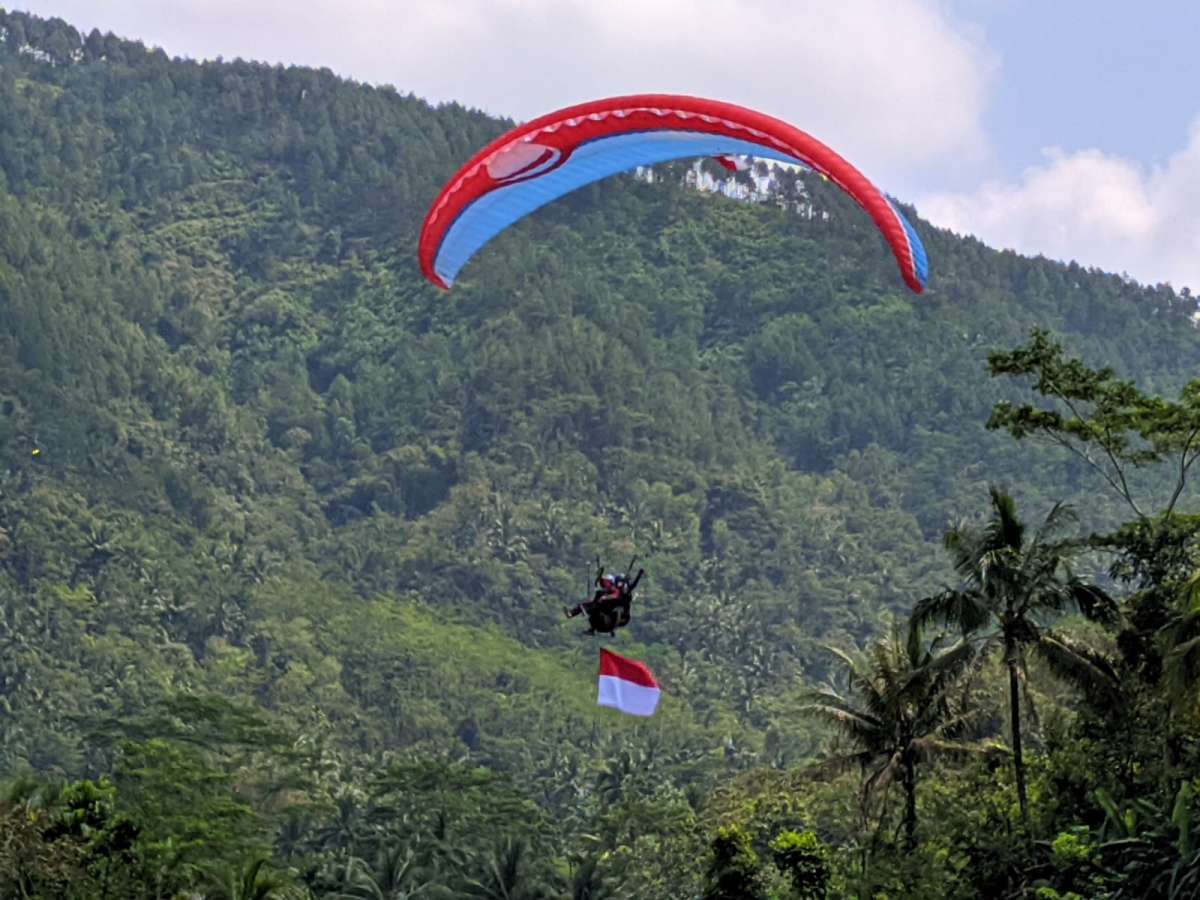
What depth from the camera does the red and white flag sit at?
29672 millimetres

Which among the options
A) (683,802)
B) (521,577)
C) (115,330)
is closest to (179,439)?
(115,330)

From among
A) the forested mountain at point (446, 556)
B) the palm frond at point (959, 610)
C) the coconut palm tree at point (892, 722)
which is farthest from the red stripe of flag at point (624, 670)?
the forested mountain at point (446, 556)

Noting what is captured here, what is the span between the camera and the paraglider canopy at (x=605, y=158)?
1165 inches

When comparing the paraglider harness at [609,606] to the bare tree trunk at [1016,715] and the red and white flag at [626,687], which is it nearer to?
the red and white flag at [626,687]

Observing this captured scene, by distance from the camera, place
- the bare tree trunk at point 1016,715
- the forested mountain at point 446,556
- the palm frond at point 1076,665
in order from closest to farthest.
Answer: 1. the bare tree trunk at point 1016,715
2. the palm frond at point 1076,665
3. the forested mountain at point 446,556

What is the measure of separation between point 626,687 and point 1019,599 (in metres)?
7.94

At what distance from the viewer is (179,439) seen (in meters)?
170

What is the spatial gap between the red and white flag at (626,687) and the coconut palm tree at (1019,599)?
6.28m

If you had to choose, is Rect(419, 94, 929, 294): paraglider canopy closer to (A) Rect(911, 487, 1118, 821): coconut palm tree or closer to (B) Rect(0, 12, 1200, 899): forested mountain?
(A) Rect(911, 487, 1118, 821): coconut palm tree

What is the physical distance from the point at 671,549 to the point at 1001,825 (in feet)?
427

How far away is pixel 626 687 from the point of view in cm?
2997

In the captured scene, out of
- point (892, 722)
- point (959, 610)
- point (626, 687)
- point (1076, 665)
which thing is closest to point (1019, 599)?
point (959, 610)

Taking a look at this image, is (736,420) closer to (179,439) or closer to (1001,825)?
(179,439)

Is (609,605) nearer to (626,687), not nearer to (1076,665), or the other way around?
(626,687)
